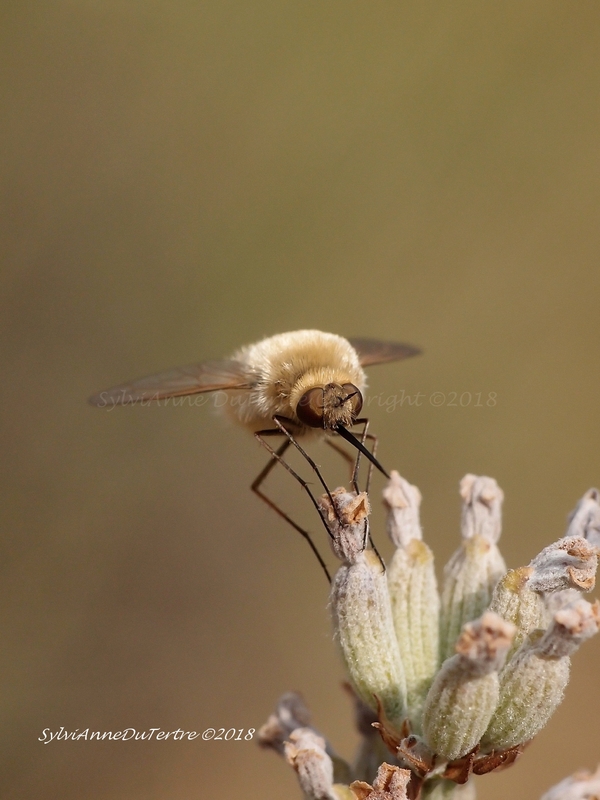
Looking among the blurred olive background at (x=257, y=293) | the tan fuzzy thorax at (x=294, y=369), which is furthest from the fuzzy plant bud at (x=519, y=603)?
the blurred olive background at (x=257, y=293)

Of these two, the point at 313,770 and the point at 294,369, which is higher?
the point at 294,369

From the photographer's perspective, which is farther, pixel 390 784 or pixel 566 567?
pixel 566 567

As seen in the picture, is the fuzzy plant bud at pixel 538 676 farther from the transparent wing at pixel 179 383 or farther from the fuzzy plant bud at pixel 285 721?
the transparent wing at pixel 179 383

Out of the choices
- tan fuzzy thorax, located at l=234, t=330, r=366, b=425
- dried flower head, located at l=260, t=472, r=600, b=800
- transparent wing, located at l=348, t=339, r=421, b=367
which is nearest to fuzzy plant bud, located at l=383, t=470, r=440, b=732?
dried flower head, located at l=260, t=472, r=600, b=800

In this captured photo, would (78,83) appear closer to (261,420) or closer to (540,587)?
(261,420)

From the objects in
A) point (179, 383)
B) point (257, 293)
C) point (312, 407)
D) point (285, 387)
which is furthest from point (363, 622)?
point (257, 293)

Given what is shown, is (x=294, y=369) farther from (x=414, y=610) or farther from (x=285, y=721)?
(x=285, y=721)

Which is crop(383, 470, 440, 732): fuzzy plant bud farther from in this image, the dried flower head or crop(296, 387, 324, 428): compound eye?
crop(296, 387, 324, 428): compound eye
